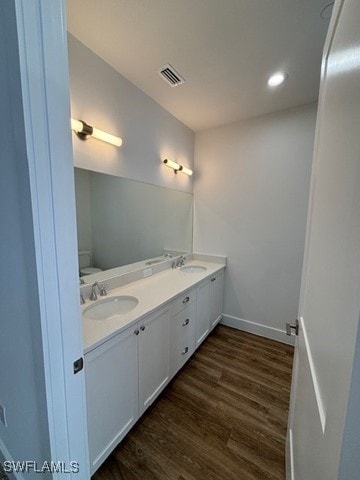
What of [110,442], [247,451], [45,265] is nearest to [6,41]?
[45,265]

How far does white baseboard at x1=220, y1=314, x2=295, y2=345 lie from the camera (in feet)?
7.73

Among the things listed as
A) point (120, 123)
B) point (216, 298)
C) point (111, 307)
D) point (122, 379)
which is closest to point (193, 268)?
point (216, 298)

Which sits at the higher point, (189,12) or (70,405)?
(189,12)

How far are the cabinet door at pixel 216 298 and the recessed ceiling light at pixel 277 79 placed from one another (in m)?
1.95

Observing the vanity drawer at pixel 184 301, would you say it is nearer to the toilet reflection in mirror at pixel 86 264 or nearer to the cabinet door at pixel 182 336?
the cabinet door at pixel 182 336

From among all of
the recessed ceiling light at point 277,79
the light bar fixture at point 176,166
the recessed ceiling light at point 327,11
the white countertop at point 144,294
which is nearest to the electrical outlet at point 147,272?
the white countertop at point 144,294

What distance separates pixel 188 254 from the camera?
2812 millimetres

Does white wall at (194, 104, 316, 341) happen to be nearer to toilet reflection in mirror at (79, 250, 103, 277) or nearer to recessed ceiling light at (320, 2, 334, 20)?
recessed ceiling light at (320, 2, 334, 20)

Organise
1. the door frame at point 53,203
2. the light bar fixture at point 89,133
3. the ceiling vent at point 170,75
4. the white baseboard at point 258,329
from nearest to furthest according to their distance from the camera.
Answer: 1. the door frame at point 53,203
2. the light bar fixture at point 89,133
3. the ceiling vent at point 170,75
4. the white baseboard at point 258,329

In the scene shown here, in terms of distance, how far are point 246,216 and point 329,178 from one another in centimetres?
182

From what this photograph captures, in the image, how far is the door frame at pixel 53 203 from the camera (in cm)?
56

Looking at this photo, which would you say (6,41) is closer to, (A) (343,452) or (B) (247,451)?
(A) (343,452)

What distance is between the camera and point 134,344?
1.25 meters

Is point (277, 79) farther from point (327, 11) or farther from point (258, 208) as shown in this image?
point (258, 208)
